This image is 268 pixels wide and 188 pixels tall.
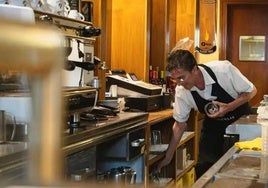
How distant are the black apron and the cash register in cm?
47

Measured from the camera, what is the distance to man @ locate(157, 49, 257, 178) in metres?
3.42

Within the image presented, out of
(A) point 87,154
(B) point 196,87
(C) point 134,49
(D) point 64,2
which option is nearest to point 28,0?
(D) point 64,2

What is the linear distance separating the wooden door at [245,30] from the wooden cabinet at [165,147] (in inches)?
85.3

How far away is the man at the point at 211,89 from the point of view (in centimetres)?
342

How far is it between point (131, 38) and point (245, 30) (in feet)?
9.63

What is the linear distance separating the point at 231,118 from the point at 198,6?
270 cm

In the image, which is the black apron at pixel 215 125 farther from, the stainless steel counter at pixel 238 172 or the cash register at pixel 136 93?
the stainless steel counter at pixel 238 172

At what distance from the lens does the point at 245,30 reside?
7020 mm

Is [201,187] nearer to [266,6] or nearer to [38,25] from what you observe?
[38,25]

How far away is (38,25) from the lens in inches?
13.1

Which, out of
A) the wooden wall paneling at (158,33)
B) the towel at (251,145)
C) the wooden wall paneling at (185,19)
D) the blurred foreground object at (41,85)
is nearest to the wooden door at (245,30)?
the wooden wall paneling at (185,19)

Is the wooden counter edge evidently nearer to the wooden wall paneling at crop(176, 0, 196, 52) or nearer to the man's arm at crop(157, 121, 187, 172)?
the man's arm at crop(157, 121, 187, 172)

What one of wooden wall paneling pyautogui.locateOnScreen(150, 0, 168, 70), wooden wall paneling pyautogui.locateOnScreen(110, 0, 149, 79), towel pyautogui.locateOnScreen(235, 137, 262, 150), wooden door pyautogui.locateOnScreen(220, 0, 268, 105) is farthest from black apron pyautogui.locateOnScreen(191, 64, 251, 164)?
wooden door pyautogui.locateOnScreen(220, 0, 268, 105)

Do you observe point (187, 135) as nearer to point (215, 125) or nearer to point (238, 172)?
point (215, 125)
